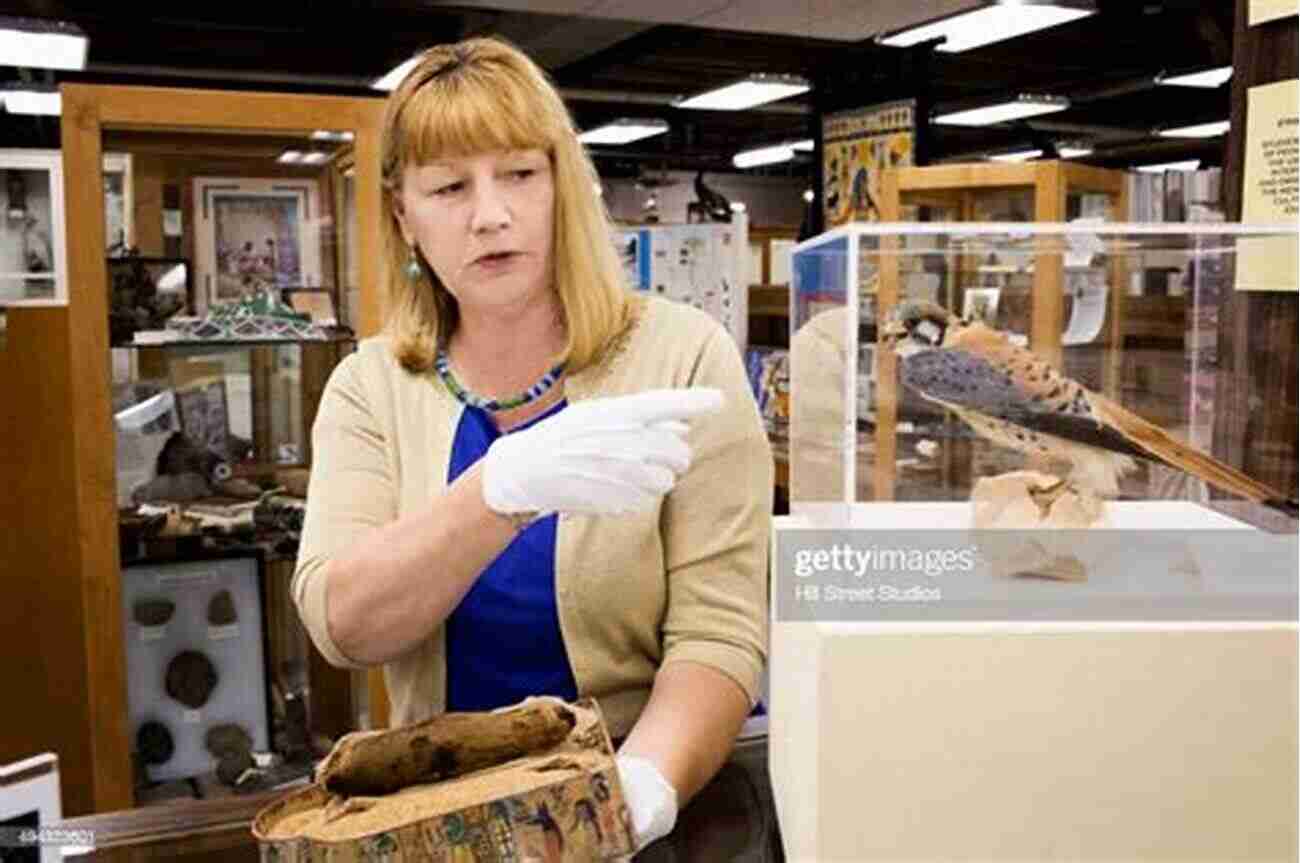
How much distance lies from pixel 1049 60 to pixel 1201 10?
1.90m

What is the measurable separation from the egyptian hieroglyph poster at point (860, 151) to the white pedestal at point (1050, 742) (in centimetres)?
558

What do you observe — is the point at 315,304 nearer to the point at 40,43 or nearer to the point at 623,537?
the point at 623,537

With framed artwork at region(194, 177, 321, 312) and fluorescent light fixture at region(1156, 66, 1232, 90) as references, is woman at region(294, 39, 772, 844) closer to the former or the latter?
framed artwork at region(194, 177, 321, 312)

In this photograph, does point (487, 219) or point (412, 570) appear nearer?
point (412, 570)

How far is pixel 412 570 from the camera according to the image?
109 cm

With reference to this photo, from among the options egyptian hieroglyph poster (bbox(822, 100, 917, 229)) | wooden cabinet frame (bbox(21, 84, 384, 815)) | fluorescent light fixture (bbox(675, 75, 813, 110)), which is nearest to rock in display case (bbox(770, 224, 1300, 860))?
wooden cabinet frame (bbox(21, 84, 384, 815))

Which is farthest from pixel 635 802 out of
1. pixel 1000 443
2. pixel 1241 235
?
pixel 1241 235

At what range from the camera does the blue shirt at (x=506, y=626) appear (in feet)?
4.17

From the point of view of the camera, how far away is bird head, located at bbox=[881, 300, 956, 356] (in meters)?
0.91

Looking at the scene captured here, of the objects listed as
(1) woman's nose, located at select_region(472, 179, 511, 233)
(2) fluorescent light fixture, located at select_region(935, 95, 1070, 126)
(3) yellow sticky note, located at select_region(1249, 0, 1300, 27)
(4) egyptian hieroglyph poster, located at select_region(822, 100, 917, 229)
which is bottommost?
(1) woman's nose, located at select_region(472, 179, 511, 233)

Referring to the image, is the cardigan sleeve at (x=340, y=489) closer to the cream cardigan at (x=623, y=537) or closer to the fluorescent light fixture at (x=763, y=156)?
the cream cardigan at (x=623, y=537)

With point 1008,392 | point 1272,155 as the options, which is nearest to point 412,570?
point 1008,392

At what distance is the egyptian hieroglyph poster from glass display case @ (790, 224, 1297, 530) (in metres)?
5.45

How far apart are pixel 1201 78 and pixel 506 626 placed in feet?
24.6
